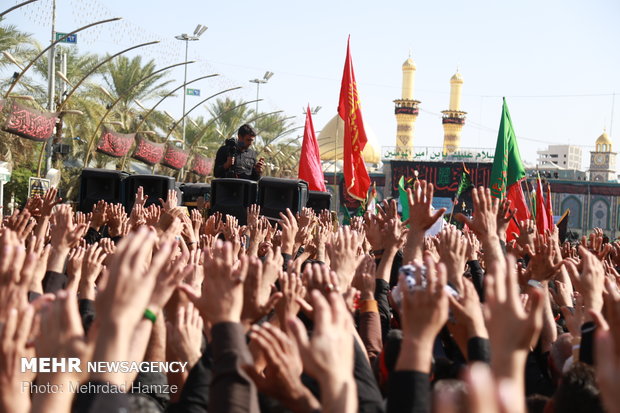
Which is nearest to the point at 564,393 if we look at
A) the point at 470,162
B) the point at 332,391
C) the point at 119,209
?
the point at 332,391

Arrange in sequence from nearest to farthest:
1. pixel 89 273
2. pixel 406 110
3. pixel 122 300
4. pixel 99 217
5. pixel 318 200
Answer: pixel 122 300, pixel 89 273, pixel 99 217, pixel 318 200, pixel 406 110

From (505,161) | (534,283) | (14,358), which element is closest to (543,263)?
(534,283)

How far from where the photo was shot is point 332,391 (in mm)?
2279

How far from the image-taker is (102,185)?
10.6 metres

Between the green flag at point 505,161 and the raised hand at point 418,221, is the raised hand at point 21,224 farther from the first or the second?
the green flag at point 505,161

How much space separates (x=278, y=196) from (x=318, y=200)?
10.7ft

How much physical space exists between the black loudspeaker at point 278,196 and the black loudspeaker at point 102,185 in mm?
1758

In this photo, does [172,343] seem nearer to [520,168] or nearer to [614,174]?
[520,168]

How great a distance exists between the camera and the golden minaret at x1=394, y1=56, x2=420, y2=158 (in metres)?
86.2

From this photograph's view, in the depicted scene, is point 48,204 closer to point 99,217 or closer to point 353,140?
point 99,217

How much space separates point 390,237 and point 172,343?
217 centimetres

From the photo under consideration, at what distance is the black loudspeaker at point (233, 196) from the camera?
10305mm

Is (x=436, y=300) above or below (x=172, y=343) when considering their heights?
above

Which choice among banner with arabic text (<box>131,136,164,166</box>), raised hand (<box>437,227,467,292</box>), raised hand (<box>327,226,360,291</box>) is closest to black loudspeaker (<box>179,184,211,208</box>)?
raised hand (<box>437,227,467,292</box>)
